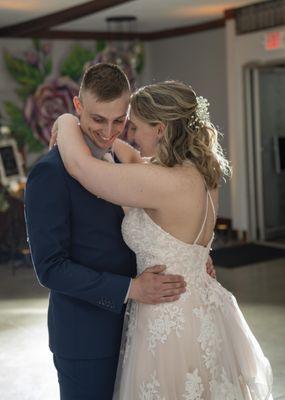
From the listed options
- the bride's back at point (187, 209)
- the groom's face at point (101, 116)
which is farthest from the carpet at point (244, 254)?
the groom's face at point (101, 116)

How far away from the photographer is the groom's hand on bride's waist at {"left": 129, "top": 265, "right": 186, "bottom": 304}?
2025 millimetres

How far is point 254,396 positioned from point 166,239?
63 centimetres

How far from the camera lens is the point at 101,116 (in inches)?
78.6

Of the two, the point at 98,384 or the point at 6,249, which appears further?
the point at 6,249

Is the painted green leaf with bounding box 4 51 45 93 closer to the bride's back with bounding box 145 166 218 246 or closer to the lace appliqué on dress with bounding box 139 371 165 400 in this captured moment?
the bride's back with bounding box 145 166 218 246

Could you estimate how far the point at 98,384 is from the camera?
2.11m

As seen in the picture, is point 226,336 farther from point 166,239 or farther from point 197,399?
point 166,239

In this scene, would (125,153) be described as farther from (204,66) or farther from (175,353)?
(204,66)

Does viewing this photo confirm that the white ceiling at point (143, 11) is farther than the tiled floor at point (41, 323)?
Yes

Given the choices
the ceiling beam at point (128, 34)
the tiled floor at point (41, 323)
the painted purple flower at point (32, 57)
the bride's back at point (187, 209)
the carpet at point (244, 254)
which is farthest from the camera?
the painted purple flower at point (32, 57)

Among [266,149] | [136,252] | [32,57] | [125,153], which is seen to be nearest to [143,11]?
[32,57]

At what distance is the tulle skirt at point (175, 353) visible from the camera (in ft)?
7.10

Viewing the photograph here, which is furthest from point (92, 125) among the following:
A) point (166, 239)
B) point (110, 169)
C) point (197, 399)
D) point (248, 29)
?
point (248, 29)

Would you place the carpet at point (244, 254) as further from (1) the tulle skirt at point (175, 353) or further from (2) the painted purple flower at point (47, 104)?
(1) the tulle skirt at point (175, 353)
